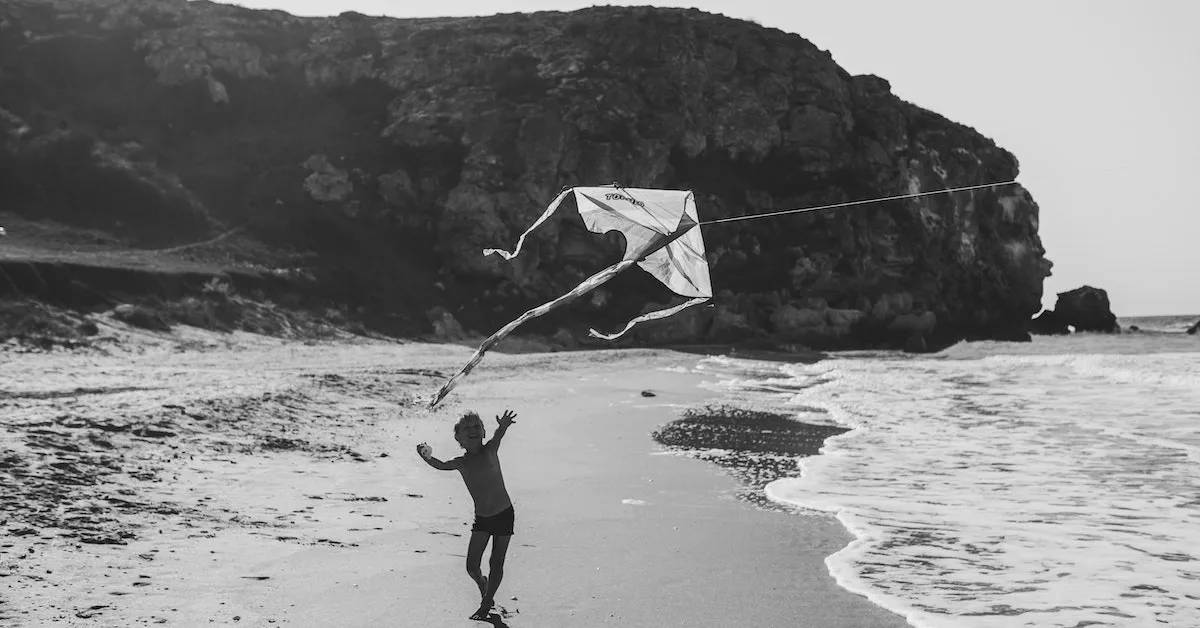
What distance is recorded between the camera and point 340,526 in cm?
736

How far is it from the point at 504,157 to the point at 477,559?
41.9 metres

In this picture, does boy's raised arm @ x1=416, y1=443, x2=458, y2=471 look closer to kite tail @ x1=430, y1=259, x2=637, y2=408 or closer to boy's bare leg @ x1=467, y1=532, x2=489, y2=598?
kite tail @ x1=430, y1=259, x2=637, y2=408

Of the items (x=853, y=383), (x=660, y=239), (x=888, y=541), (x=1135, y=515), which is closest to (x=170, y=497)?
(x=660, y=239)

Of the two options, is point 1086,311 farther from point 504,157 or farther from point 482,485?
point 482,485

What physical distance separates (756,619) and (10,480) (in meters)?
6.06

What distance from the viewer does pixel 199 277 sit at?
3262 cm

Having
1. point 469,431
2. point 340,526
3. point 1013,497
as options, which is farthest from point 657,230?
point 1013,497

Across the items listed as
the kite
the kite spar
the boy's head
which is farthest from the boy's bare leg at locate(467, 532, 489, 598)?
the kite spar

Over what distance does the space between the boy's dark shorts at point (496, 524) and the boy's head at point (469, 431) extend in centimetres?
48

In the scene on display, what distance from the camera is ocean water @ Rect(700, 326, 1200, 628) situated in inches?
242

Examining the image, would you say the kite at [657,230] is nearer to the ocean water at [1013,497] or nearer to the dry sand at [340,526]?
the dry sand at [340,526]

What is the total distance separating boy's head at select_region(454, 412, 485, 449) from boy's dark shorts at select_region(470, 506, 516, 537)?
1.59 ft

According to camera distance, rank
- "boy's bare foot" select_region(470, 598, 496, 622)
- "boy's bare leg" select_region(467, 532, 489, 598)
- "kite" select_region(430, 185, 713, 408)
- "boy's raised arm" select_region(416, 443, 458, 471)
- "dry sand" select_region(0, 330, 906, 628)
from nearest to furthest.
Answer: "boy's bare foot" select_region(470, 598, 496, 622)
"dry sand" select_region(0, 330, 906, 628)
"boy's bare leg" select_region(467, 532, 489, 598)
"boy's raised arm" select_region(416, 443, 458, 471)
"kite" select_region(430, 185, 713, 408)

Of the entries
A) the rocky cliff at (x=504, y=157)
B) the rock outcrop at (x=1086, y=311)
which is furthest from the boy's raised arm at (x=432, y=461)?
the rock outcrop at (x=1086, y=311)
